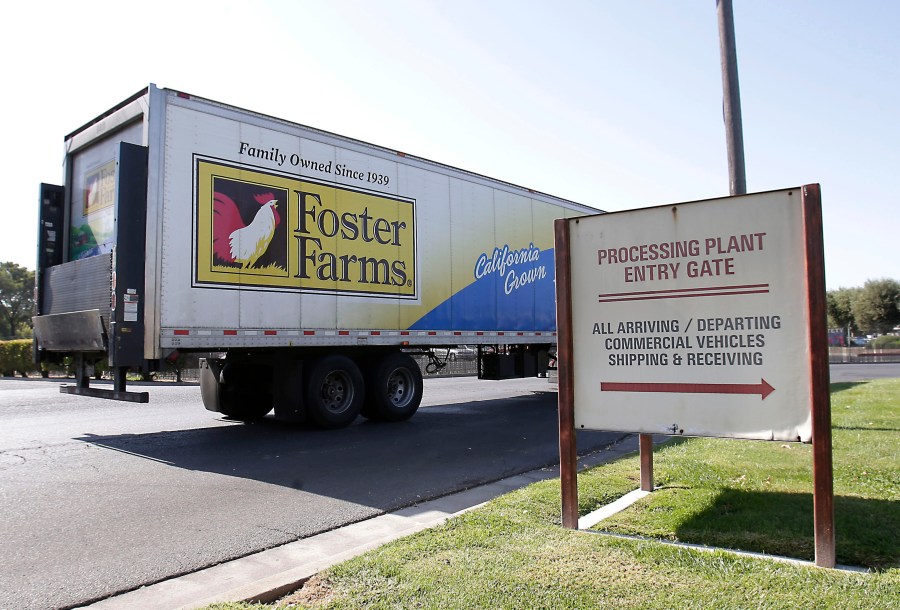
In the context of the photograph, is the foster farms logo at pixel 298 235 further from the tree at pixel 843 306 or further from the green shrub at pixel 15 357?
the tree at pixel 843 306

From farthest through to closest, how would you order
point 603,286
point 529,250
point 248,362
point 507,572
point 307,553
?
point 529,250 < point 248,362 < point 603,286 < point 307,553 < point 507,572

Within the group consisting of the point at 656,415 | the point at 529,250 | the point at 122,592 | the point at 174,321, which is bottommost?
the point at 122,592

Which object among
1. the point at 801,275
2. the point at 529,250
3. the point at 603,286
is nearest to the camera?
the point at 801,275

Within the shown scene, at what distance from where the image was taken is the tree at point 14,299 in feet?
191

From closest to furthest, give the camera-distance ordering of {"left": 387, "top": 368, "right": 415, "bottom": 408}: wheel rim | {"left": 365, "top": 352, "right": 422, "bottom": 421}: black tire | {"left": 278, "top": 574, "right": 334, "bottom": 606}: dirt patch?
1. {"left": 278, "top": 574, "right": 334, "bottom": 606}: dirt patch
2. {"left": 365, "top": 352, "right": 422, "bottom": 421}: black tire
3. {"left": 387, "top": 368, "right": 415, "bottom": 408}: wheel rim

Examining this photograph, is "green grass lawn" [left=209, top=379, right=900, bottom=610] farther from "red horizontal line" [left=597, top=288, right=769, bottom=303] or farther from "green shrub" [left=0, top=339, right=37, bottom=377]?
"green shrub" [left=0, top=339, right=37, bottom=377]

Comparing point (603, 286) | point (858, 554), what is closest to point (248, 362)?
point (603, 286)

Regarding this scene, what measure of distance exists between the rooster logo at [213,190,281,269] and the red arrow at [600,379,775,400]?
6473 mm

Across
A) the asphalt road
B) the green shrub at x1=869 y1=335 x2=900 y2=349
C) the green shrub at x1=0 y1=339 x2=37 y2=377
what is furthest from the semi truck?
the green shrub at x1=869 y1=335 x2=900 y2=349

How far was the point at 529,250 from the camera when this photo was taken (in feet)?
49.8

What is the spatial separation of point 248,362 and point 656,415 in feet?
26.8

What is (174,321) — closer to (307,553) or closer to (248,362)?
(248,362)

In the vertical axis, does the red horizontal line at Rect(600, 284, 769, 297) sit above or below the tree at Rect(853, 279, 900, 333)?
below

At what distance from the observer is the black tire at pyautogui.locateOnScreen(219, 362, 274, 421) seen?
11.7 m
